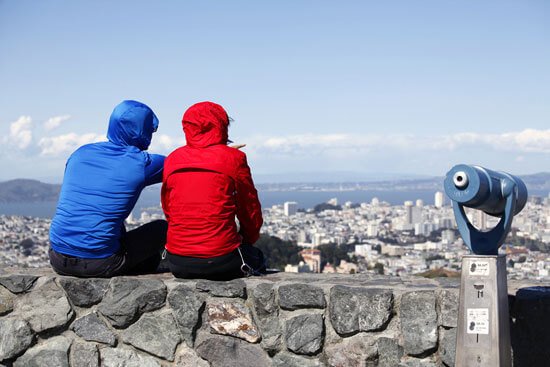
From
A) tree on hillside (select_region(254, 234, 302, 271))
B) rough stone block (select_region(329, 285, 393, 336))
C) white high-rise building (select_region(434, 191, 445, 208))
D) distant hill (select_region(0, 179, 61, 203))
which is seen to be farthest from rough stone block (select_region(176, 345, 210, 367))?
white high-rise building (select_region(434, 191, 445, 208))

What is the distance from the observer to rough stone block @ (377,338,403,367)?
11.9 ft

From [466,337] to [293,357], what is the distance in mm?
1050

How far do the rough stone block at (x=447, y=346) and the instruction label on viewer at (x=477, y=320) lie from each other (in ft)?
1.57

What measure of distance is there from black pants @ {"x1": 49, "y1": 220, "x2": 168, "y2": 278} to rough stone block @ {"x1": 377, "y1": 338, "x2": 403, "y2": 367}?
4.62ft

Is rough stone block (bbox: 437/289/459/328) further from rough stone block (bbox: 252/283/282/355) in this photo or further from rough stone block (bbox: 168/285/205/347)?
rough stone block (bbox: 168/285/205/347)

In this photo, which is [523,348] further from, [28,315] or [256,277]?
[28,315]

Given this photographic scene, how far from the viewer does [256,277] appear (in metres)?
4.11

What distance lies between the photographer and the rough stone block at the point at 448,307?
11.5 ft

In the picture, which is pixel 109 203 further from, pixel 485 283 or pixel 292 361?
pixel 485 283

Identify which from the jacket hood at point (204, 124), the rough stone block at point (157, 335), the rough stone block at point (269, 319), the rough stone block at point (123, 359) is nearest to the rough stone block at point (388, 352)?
the rough stone block at point (269, 319)

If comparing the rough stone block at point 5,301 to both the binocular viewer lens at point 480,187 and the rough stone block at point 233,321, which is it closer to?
the rough stone block at point 233,321

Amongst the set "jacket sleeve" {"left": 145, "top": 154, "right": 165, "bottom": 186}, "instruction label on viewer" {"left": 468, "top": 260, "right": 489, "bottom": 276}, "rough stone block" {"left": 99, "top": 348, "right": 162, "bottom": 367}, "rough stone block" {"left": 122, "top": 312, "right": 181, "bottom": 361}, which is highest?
"jacket sleeve" {"left": 145, "top": 154, "right": 165, "bottom": 186}

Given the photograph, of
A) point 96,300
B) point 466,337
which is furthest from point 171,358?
point 466,337

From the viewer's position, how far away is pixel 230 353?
3918 millimetres
